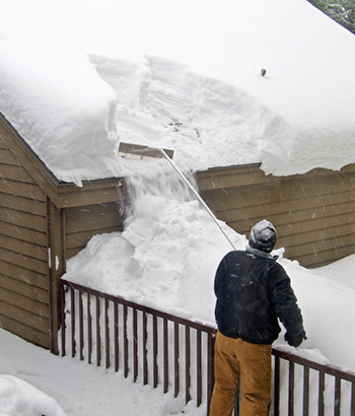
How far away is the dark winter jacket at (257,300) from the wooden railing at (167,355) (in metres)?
0.36

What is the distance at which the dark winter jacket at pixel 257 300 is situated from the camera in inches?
128

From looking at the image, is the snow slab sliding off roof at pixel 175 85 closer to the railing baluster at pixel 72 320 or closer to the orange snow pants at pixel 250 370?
the railing baluster at pixel 72 320

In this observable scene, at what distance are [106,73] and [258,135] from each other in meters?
2.40

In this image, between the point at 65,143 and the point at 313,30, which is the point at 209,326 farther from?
the point at 313,30

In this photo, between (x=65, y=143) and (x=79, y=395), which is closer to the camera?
(x=79, y=395)

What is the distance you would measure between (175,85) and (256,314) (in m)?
5.21

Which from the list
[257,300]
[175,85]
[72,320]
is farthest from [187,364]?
[175,85]

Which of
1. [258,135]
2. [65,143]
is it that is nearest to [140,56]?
[258,135]

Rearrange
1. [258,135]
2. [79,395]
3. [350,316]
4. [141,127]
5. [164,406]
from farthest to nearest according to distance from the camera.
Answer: [258,135], [141,127], [79,395], [164,406], [350,316]

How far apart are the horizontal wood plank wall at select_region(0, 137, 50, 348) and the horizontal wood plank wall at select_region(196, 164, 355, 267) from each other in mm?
2117

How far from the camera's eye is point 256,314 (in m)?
→ 3.38

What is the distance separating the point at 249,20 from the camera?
10281 mm

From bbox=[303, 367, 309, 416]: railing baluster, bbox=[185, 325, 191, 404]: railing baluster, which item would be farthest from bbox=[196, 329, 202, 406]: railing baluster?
bbox=[303, 367, 309, 416]: railing baluster

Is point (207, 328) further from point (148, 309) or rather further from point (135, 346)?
point (135, 346)
